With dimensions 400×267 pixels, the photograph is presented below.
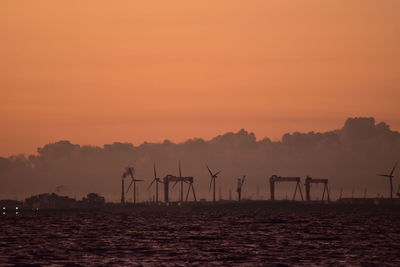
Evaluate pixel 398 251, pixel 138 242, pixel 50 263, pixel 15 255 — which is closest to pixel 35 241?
pixel 138 242

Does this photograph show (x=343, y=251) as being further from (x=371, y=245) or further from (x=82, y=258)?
(x=82, y=258)

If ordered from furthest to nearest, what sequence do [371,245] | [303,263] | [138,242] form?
[138,242] < [371,245] < [303,263]

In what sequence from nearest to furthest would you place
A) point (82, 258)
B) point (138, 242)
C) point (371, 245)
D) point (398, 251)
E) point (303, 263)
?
point (303, 263) < point (82, 258) < point (398, 251) < point (371, 245) < point (138, 242)

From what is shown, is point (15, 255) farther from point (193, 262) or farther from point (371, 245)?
point (371, 245)

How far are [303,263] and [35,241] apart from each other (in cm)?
7907

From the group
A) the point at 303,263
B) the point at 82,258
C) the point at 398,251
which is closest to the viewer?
the point at 303,263

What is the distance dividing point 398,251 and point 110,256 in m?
47.1

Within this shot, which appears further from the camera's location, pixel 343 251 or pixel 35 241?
pixel 35 241

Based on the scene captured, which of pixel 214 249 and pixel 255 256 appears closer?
pixel 255 256

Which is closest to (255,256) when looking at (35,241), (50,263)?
(50,263)

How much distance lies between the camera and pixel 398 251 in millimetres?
146125

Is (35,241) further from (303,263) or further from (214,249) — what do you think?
(303,263)

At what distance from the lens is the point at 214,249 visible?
15475 centimetres

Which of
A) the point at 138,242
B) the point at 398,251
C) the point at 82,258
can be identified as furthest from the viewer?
the point at 138,242
